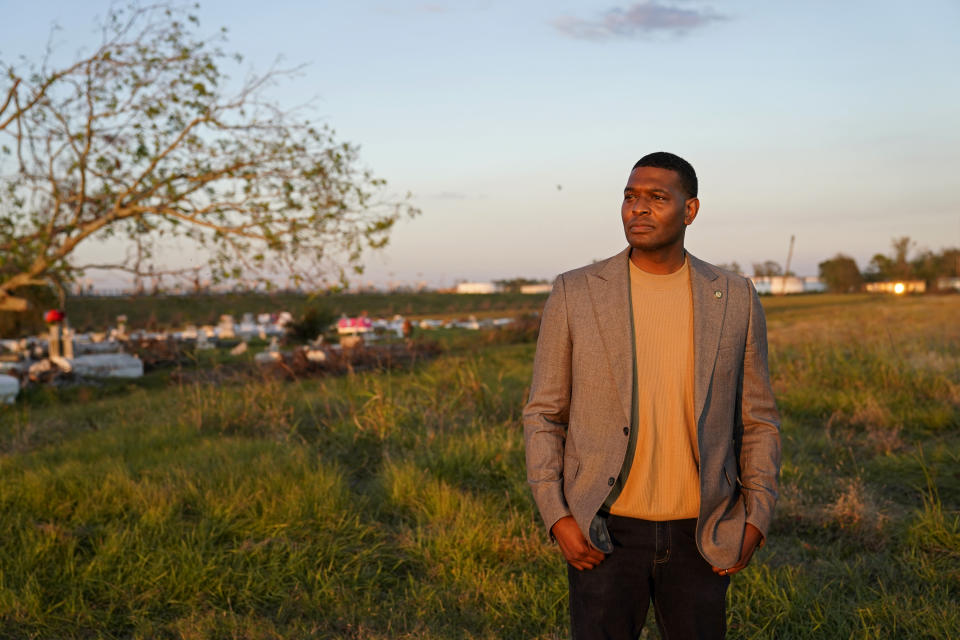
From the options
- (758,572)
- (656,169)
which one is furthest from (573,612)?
(758,572)

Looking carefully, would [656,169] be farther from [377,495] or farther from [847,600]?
[377,495]

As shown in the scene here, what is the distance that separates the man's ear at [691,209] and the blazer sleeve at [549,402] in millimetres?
431

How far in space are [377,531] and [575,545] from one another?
320cm

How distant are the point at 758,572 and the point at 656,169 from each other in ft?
9.48

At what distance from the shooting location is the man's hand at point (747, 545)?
2217 millimetres

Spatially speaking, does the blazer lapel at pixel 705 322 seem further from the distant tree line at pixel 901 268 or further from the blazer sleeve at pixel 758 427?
the distant tree line at pixel 901 268

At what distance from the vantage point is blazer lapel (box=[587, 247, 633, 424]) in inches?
87.0

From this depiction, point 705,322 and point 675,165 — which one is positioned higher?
point 675,165

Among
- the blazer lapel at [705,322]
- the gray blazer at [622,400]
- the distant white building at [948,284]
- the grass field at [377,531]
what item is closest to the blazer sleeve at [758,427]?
the gray blazer at [622,400]

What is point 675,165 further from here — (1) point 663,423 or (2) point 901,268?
(2) point 901,268

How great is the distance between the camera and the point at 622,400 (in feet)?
7.23

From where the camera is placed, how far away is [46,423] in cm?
841

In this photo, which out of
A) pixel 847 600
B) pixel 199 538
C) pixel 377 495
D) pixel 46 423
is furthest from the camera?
pixel 46 423

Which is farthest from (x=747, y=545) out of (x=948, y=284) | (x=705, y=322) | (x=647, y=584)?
(x=948, y=284)
